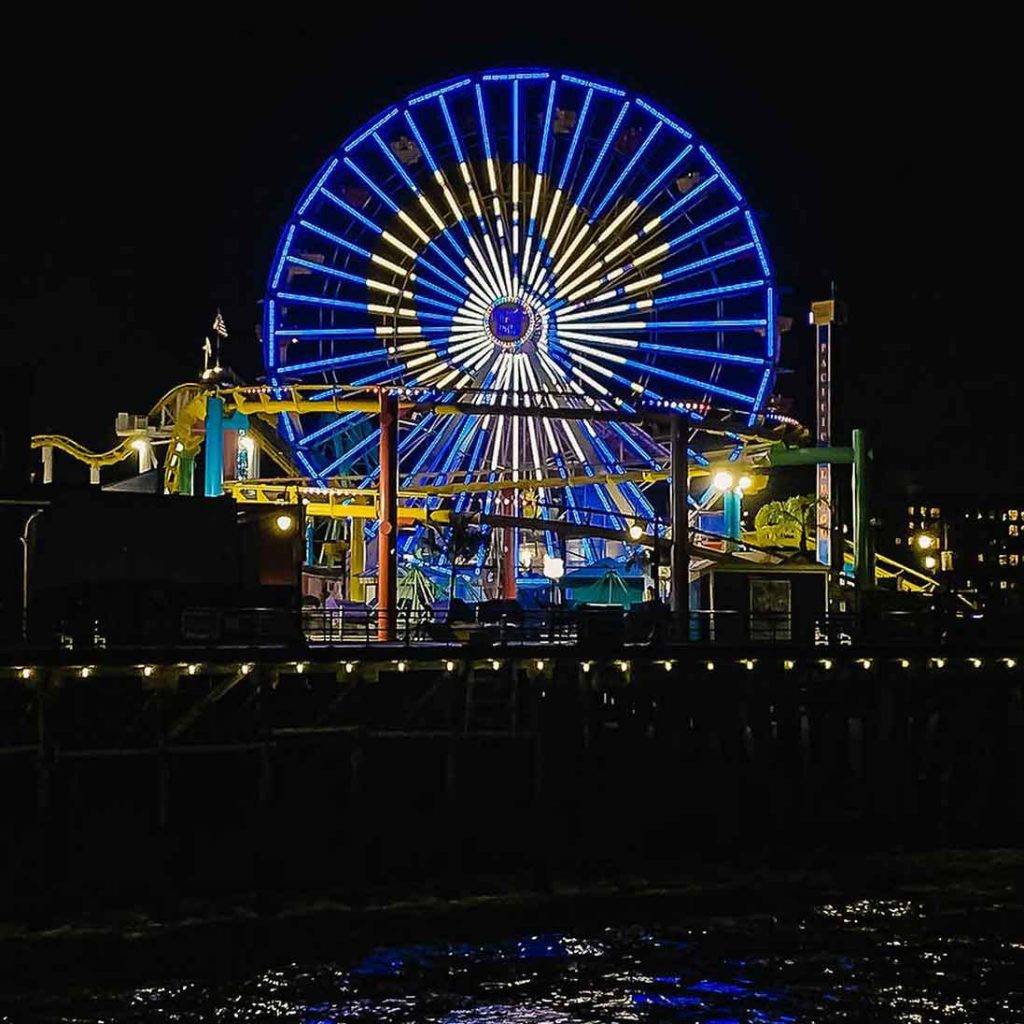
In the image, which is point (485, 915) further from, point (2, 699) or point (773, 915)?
point (2, 699)

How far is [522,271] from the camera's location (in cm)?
6278

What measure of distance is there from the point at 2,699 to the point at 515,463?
104ft

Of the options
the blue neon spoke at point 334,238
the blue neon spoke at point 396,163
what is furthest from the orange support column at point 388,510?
the blue neon spoke at point 396,163

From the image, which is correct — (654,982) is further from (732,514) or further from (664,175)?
(664,175)

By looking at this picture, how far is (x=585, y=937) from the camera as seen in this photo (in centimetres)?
2897

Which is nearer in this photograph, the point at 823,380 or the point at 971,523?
the point at 823,380

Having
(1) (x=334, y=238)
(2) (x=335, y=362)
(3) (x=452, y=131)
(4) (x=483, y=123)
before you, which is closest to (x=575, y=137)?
(4) (x=483, y=123)

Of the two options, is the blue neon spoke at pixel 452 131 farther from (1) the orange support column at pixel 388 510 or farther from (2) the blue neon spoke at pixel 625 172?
(1) the orange support column at pixel 388 510

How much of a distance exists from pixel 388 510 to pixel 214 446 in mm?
11856

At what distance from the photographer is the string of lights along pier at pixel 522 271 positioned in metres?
61.3

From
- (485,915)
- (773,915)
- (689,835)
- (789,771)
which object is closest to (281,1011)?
(485,915)

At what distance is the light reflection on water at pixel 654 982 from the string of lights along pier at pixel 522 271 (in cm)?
3275

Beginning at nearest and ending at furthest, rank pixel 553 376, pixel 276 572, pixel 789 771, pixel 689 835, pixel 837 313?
pixel 689 835 → pixel 789 771 → pixel 276 572 → pixel 837 313 → pixel 553 376

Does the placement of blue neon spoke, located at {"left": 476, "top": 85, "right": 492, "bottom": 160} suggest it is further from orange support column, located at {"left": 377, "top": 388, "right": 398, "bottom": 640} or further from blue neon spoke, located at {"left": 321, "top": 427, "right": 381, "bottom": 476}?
orange support column, located at {"left": 377, "top": 388, "right": 398, "bottom": 640}
